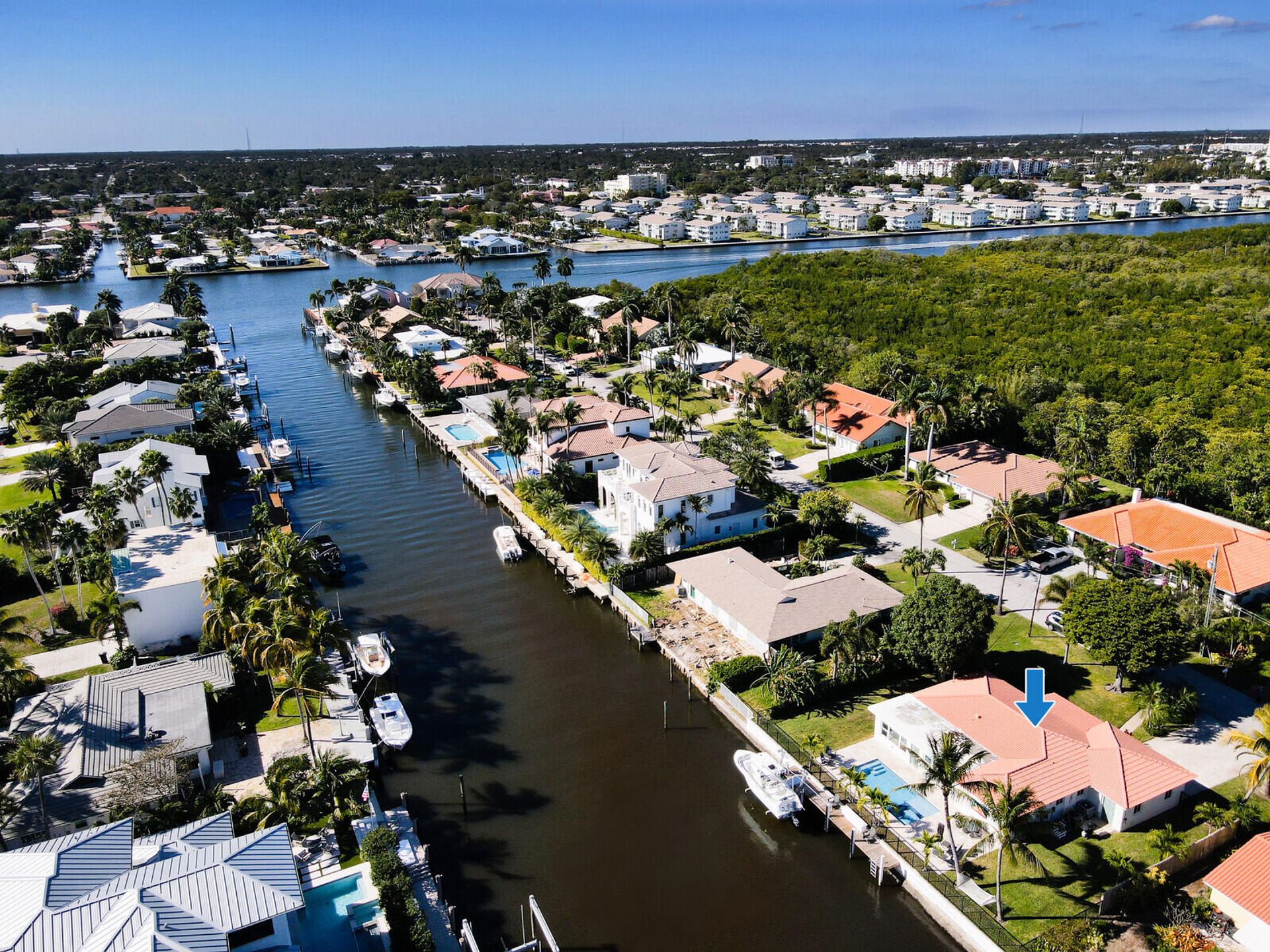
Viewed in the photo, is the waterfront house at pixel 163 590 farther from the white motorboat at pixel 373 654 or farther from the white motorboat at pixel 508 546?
the white motorboat at pixel 508 546

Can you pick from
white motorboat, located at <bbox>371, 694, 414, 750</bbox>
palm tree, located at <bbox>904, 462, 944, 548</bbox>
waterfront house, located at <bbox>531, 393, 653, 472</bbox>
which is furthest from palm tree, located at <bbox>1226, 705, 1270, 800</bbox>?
waterfront house, located at <bbox>531, 393, 653, 472</bbox>

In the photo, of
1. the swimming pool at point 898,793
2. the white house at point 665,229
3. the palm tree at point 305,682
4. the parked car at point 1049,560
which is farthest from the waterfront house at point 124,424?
the white house at point 665,229

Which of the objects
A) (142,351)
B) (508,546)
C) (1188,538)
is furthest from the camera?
(142,351)

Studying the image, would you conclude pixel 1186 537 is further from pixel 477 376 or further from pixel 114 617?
pixel 477 376

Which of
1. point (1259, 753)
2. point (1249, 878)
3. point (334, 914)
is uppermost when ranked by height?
point (1259, 753)

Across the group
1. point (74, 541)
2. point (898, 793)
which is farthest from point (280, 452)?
point (898, 793)

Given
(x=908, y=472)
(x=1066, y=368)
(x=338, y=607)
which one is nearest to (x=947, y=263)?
(x=1066, y=368)
